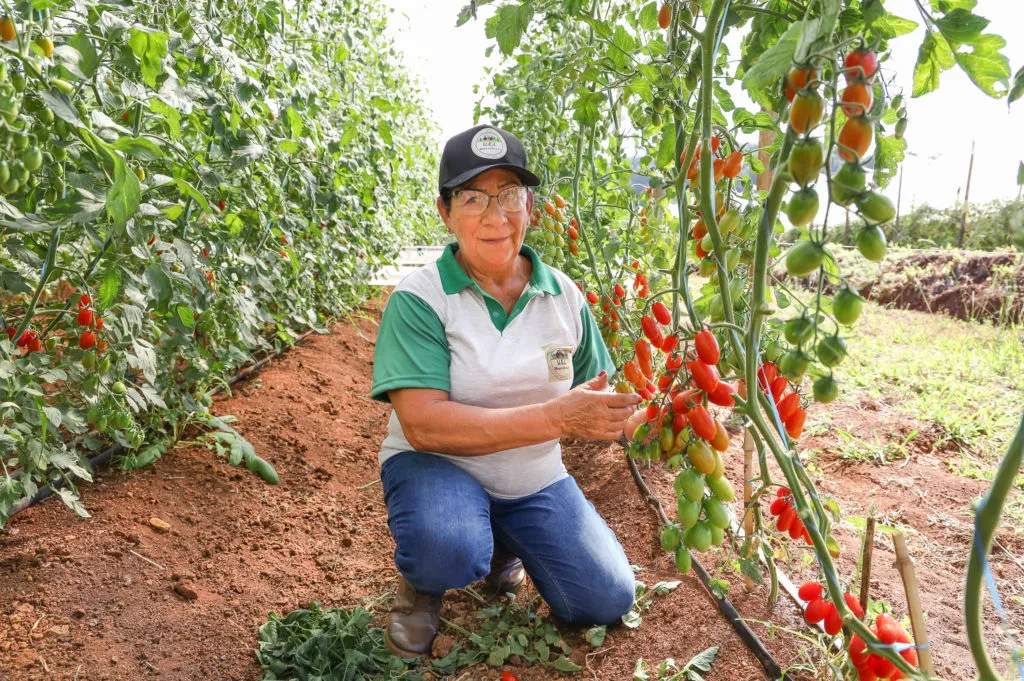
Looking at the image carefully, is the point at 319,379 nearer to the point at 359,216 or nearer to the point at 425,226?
the point at 359,216

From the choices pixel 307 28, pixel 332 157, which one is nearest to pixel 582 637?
pixel 332 157

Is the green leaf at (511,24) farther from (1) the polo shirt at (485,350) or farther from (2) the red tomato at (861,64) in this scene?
(2) the red tomato at (861,64)

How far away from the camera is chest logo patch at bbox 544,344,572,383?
186 cm

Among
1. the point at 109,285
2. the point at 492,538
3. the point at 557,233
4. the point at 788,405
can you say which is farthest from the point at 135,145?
the point at 557,233

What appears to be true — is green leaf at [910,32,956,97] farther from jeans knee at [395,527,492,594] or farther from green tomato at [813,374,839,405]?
jeans knee at [395,527,492,594]

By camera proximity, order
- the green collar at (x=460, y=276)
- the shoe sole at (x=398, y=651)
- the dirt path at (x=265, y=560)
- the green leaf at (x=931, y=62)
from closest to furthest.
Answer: the green leaf at (x=931, y=62) < the dirt path at (x=265, y=560) < the shoe sole at (x=398, y=651) < the green collar at (x=460, y=276)

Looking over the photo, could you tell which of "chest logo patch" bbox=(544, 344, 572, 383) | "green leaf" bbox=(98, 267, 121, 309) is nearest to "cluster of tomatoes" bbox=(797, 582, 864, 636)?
"chest logo patch" bbox=(544, 344, 572, 383)

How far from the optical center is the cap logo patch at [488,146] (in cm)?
173

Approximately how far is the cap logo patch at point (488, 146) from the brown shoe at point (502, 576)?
1.07m

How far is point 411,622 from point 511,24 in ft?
4.40

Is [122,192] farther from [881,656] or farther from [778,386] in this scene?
[881,656]

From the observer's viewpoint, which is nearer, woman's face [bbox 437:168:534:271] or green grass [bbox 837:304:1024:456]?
woman's face [bbox 437:168:534:271]

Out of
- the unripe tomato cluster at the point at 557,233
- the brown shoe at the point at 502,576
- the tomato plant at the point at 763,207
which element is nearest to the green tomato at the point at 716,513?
the tomato plant at the point at 763,207

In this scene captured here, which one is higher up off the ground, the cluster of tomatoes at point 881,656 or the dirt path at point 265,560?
the cluster of tomatoes at point 881,656
